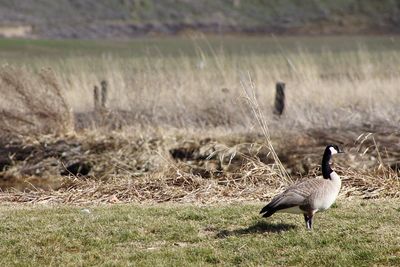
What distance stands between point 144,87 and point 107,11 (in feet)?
161

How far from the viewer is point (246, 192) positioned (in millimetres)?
10023

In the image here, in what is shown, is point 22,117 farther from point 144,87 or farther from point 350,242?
point 350,242

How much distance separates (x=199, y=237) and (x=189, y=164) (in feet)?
16.6

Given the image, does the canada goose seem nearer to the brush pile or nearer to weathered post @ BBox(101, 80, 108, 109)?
the brush pile

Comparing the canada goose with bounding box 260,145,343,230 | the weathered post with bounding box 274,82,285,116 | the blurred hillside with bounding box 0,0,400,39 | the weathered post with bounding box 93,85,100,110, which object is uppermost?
the canada goose with bounding box 260,145,343,230

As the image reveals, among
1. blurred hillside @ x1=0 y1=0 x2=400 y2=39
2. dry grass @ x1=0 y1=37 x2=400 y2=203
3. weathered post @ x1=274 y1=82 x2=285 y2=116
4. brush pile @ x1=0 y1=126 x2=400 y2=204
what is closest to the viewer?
brush pile @ x1=0 y1=126 x2=400 y2=204

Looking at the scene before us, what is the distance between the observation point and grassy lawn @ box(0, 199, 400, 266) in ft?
23.2

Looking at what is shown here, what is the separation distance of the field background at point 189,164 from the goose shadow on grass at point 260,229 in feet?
0.06

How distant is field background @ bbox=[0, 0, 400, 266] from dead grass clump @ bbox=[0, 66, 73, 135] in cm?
2

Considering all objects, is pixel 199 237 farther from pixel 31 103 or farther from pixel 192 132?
pixel 31 103

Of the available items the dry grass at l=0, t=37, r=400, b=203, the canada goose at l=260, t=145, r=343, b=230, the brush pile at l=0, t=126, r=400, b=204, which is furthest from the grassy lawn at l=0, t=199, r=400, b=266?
the dry grass at l=0, t=37, r=400, b=203

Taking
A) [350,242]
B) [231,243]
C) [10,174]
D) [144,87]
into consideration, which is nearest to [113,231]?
[231,243]

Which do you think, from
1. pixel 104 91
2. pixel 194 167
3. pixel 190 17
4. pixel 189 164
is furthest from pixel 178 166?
pixel 190 17

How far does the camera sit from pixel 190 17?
6356 cm
